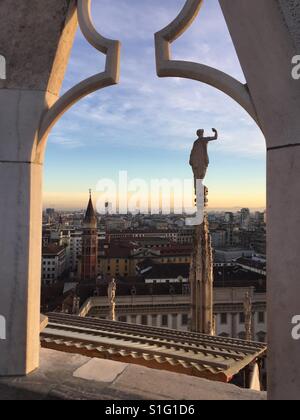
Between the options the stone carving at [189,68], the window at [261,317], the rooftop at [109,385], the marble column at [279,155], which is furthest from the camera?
the window at [261,317]

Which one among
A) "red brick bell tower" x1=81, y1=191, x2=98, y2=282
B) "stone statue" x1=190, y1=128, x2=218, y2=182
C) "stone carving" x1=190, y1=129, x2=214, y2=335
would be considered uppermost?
"stone statue" x1=190, y1=128, x2=218, y2=182

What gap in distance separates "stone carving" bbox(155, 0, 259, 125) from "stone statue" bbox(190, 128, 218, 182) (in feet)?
15.0

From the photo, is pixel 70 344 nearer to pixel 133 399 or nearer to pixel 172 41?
pixel 133 399

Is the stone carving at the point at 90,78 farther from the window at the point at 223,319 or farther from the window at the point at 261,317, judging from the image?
the window at the point at 261,317

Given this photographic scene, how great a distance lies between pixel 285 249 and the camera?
129cm

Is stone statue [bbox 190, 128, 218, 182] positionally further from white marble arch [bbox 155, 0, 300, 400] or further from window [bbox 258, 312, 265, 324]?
window [bbox 258, 312, 265, 324]

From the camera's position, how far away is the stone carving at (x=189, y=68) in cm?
142

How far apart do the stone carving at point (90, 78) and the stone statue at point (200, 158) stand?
4.51 meters

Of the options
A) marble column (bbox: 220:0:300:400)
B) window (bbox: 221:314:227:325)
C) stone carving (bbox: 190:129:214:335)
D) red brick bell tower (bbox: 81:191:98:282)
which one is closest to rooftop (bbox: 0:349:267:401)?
marble column (bbox: 220:0:300:400)

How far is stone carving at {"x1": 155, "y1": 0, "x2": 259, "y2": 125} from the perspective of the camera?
142cm

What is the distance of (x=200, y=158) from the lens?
617 cm

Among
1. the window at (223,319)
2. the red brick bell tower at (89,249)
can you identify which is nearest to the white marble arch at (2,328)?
the window at (223,319)

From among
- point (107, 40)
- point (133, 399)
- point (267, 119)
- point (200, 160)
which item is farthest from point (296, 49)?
point (200, 160)

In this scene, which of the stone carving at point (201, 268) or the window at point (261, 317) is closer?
the stone carving at point (201, 268)
